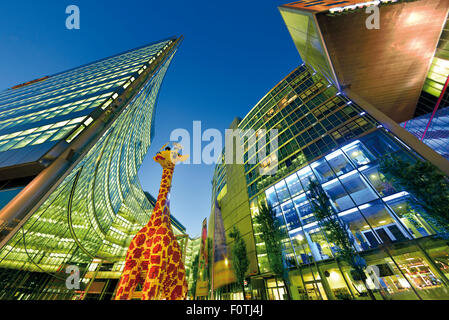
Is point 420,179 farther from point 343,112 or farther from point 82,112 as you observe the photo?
point 82,112

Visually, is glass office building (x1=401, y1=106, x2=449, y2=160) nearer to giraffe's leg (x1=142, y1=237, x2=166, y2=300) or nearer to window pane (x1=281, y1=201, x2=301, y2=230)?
window pane (x1=281, y1=201, x2=301, y2=230)

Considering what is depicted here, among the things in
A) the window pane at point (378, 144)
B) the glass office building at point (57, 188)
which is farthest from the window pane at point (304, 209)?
the glass office building at point (57, 188)

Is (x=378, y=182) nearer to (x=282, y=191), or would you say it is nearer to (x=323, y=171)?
(x=323, y=171)

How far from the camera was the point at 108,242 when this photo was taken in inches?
1119

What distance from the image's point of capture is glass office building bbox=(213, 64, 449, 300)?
10.3 meters

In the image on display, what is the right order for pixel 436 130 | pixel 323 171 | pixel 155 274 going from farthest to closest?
pixel 323 171, pixel 436 130, pixel 155 274

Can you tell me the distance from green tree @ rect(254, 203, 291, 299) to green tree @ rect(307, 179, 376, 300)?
414 cm

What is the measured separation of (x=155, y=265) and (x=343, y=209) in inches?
588

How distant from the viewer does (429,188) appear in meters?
9.51

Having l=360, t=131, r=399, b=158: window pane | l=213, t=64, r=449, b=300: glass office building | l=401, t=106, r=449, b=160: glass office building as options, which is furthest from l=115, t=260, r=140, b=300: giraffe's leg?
l=401, t=106, r=449, b=160: glass office building

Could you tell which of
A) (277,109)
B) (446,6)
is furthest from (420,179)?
(277,109)

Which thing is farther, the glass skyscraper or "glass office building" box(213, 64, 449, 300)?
the glass skyscraper

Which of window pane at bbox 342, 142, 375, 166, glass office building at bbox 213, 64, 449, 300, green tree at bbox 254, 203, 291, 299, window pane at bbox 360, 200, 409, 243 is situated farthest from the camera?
green tree at bbox 254, 203, 291, 299

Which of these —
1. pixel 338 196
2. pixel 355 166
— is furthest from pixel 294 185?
pixel 355 166
